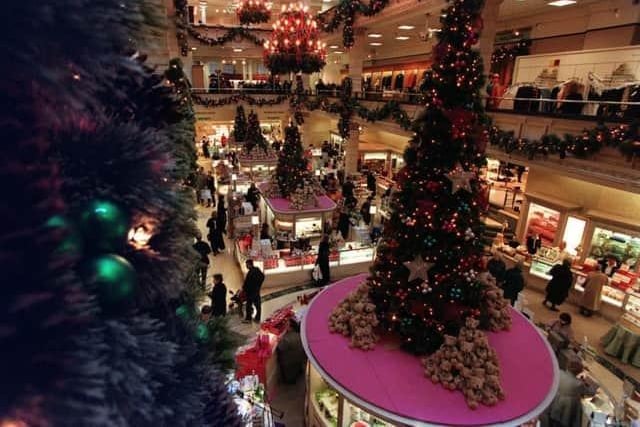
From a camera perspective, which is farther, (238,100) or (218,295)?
(238,100)

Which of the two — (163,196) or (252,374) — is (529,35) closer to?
(252,374)

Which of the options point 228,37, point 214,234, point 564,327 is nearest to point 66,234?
point 564,327

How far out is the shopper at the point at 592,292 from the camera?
857cm

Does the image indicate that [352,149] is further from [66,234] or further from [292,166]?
[66,234]

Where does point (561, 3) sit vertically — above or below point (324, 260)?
above

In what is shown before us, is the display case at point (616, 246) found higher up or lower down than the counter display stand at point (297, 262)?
higher up

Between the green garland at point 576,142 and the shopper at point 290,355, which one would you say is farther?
the green garland at point 576,142

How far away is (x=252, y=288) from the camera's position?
25.8 feet

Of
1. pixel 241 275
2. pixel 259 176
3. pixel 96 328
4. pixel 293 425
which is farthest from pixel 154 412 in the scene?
pixel 259 176

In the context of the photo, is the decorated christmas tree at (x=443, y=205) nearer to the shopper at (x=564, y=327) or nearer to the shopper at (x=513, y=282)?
the shopper at (x=564, y=327)

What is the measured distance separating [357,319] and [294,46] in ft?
25.9

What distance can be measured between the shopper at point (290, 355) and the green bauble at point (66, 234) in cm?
574

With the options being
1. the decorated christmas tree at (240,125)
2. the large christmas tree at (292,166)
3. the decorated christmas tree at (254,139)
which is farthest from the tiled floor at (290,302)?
the decorated christmas tree at (240,125)

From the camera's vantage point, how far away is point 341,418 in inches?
184
